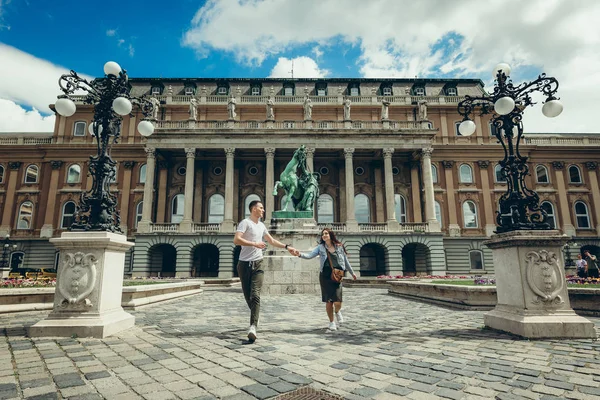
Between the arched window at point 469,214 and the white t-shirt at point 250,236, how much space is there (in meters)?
33.3

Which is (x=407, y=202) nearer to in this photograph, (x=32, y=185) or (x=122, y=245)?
(x=122, y=245)

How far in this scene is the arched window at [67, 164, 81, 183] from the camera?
3391cm

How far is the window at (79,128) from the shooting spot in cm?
3516

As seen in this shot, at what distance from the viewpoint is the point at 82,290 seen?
204 inches

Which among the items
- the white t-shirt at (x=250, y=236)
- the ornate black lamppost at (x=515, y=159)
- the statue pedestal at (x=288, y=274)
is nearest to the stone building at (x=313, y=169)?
the statue pedestal at (x=288, y=274)

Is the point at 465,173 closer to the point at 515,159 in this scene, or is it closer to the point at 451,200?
the point at 451,200

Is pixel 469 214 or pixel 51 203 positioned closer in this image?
pixel 51 203

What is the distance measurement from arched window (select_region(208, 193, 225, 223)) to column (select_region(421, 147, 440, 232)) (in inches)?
747

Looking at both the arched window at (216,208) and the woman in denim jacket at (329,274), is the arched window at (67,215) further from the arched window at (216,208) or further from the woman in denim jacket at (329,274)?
the woman in denim jacket at (329,274)

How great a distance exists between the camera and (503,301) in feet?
19.0

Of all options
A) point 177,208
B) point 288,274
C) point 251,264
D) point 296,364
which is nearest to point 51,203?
point 177,208

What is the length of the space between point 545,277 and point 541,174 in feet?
121

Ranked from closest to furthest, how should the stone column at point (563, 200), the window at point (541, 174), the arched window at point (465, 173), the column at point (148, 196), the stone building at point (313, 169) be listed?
1. the column at point (148, 196)
2. the stone building at point (313, 169)
3. the stone column at point (563, 200)
4. the arched window at point (465, 173)
5. the window at point (541, 174)

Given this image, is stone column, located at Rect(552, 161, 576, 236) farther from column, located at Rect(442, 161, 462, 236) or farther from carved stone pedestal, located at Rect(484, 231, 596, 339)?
carved stone pedestal, located at Rect(484, 231, 596, 339)
